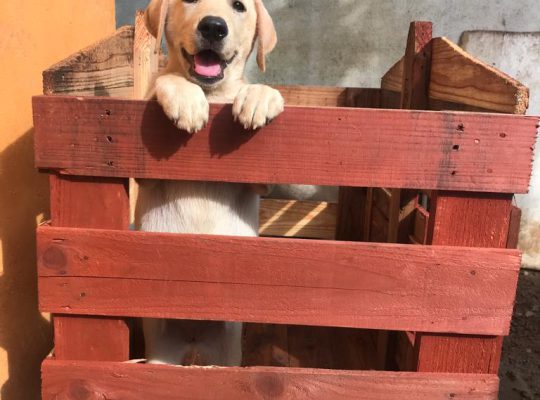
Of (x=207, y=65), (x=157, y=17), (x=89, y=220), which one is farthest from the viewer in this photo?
(x=157, y=17)

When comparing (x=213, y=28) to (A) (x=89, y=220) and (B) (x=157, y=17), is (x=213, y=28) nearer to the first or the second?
(B) (x=157, y=17)

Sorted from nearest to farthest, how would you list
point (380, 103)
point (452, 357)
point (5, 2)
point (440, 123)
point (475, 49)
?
point (440, 123)
point (452, 357)
point (5, 2)
point (380, 103)
point (475, 49)

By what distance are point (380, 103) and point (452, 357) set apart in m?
1.59

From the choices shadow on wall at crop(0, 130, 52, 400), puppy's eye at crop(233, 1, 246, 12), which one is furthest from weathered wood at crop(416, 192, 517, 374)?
shadow on wall at crop(0, 130, 52, 400)

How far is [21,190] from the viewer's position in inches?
66.6

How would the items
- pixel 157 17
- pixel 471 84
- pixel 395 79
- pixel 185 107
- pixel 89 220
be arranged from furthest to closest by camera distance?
pixel 395 79, pixel 157 17, pixel 471 84, pixel 89 220, pixel 185 107

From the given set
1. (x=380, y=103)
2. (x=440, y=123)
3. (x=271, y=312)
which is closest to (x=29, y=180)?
(x=271, y=312)

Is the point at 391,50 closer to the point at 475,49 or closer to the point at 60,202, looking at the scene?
the point at 475,49

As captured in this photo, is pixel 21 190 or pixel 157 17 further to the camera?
pixel 157 17

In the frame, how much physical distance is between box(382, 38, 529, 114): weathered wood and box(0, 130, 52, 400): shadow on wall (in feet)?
4.75

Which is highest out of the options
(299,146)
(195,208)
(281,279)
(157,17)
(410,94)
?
(157,17)

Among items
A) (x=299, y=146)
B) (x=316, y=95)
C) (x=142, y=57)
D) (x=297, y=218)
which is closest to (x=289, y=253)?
(x=299, y=146)

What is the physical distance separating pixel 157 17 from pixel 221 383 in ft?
4.18

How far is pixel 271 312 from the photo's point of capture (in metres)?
1.33
